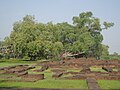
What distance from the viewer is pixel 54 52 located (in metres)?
37.4

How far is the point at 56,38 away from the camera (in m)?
42.6

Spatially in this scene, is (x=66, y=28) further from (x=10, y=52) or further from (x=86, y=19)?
(x=10, y=52)

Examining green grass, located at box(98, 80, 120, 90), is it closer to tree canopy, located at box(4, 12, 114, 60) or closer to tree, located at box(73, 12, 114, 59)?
tree canopy, located at box(4, 12, 114, 60)

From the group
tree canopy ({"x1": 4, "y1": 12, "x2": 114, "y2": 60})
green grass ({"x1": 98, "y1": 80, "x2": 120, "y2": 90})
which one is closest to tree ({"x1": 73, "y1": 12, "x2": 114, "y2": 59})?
tree canopy ({"x1": 4, "y1": 12, "x2": 114, "y2": 60})

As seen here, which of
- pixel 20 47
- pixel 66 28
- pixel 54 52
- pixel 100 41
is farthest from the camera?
pixel 100 41

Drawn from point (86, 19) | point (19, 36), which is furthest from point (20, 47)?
point (86, 19)

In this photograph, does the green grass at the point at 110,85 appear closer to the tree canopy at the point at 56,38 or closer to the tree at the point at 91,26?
the tree canopy at the point at 56,38

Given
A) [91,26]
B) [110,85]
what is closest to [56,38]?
[91,26]

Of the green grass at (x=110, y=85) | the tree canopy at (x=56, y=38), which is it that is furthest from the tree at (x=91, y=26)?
the green grass at (x=110, y=85)

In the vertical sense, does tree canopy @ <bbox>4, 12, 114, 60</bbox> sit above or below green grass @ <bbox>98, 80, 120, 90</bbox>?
above

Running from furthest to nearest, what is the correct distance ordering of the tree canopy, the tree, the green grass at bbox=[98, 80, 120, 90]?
the tree, the tree canopy, the green grass at bbox=[98, 80, 120, 90]

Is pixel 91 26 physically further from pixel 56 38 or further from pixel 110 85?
pixel 110 85

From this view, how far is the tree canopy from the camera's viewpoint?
34.2 metres

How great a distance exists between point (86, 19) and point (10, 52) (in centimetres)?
1426
